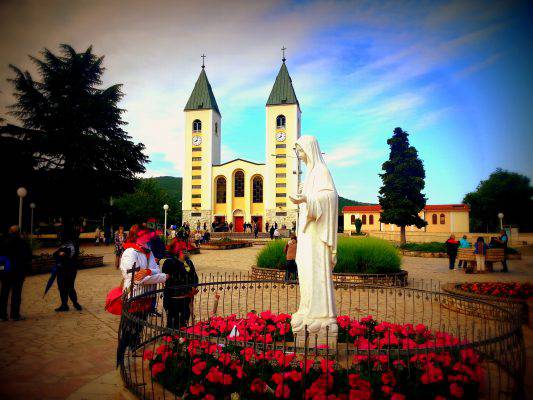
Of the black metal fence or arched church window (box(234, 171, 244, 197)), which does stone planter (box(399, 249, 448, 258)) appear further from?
arched church window (box(234, 171, 244, 197))

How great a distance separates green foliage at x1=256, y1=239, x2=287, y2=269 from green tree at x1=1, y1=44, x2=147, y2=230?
20371 mm

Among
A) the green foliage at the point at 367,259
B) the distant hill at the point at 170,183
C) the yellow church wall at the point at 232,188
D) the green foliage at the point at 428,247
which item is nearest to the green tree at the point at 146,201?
the yellow church wall at the point at 232,188

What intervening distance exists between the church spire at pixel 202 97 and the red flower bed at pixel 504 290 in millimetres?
56762

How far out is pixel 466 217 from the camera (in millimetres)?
55938

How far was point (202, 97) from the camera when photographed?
62.0m

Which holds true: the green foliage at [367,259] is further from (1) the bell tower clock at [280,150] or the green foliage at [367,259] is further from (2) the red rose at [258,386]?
(1) the bell tower clock at [280,150]

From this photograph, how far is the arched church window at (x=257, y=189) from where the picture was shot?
5947 cm

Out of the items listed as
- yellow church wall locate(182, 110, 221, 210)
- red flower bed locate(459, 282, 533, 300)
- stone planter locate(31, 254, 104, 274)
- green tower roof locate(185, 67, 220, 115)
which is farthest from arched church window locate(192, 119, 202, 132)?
red flower bed locate(459, 282, 533, 300)

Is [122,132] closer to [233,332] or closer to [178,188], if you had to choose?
[233,332]

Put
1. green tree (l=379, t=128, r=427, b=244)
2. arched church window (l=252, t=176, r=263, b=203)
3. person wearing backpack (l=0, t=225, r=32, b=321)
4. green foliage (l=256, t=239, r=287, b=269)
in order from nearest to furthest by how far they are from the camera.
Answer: person wearing backpack (l=0, t=225, r=32, b=321)
green foliage (l=256, t=239, r=287, b=269)
green tree (l=379, t=128, r=427, b=244)
arched church window (l=252, t=176, r=263, b=203)

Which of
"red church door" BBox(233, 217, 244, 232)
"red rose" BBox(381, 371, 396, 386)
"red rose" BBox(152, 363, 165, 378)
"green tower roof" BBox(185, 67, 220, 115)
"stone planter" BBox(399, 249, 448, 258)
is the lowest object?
"stone planter" BBox(399, 249, 448, 258)

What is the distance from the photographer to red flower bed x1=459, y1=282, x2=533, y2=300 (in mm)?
7898

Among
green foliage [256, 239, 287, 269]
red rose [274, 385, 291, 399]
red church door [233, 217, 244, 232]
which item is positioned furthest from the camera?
red church door [233, 217, 244, 232]

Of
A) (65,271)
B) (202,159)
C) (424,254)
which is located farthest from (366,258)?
(202,159)
